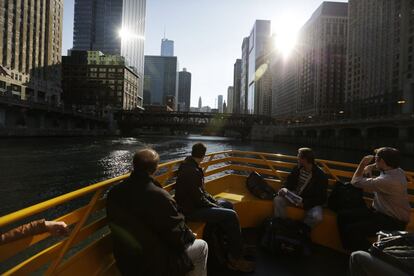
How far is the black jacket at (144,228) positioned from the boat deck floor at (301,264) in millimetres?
1667

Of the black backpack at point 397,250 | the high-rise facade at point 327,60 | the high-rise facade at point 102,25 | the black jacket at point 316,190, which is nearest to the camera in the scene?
the black backpack at point 397,250

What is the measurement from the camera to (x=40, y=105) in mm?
59969

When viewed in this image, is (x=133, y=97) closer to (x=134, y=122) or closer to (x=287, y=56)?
(x=134, y=122)

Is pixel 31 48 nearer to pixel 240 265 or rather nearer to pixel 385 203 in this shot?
pixel 240 265

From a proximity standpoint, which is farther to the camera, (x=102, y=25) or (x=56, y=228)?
(x=102, y=25)

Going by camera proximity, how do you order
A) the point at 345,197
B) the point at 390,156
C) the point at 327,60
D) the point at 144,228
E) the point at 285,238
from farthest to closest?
the point at 327,60 → the point at 345,197 → the point at 285,238 → the point at 390,156 → the point at 144,228

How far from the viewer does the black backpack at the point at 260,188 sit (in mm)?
6336

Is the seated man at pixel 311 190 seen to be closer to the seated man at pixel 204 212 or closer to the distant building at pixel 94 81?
the seated man at pixel 204 212

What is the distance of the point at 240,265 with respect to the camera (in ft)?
13.9

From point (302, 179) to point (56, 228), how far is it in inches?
171

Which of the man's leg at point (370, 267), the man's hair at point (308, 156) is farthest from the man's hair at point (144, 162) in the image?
the man's hair at point (308, 156)

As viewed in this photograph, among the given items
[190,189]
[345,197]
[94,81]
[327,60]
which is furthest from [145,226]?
[327,60]

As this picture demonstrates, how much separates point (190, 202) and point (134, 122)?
103191 millimetres

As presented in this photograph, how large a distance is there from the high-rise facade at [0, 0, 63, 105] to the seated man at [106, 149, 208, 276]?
73188 millimetres
